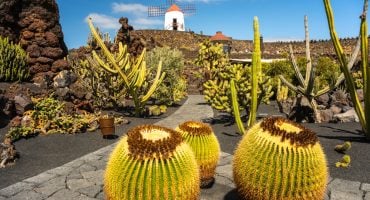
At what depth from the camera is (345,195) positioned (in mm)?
4957

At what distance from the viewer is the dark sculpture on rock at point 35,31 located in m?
14.8

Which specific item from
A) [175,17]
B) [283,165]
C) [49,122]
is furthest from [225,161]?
[175,17]

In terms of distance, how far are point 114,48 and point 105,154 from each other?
11900mm

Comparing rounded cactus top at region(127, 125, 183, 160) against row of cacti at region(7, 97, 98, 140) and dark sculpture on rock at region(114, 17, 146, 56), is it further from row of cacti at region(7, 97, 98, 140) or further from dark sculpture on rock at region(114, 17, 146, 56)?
dark sculpture on rock at region(114, 17, 146, 56)

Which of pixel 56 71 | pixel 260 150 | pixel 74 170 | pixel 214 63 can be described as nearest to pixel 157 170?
pixel 260 150

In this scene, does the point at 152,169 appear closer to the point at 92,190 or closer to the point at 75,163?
the point at 92,190

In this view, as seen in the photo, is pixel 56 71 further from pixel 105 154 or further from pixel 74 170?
pixel 74 170

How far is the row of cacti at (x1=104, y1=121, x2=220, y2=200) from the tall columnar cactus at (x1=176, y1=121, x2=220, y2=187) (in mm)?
1120

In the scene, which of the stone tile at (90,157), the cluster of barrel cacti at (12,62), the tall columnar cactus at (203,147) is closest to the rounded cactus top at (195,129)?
the tall columnar cactus at (203,147)

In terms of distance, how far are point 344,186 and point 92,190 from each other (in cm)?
370

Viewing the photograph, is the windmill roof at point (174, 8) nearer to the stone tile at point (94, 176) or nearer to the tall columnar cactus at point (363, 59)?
the tall columnar cactus at point (363, 59)

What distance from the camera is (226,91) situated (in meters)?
10.7

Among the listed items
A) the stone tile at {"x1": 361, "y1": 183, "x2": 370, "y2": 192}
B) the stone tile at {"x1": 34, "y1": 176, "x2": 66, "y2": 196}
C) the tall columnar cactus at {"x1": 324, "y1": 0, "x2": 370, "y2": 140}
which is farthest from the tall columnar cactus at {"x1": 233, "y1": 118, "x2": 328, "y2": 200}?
the tall columnar cactus at {"x1": 324, "y1": 0, "x2": 370, "y2": 140}

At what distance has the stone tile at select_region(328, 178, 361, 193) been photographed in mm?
5188
